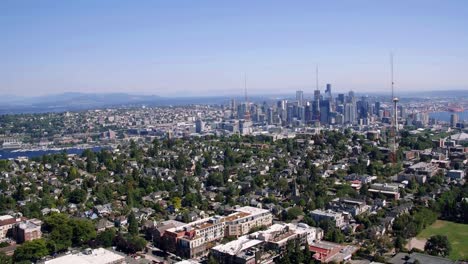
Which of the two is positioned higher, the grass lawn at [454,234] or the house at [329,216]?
the house at [329,216]

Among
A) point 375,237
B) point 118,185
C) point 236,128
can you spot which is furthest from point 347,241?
point 236,128

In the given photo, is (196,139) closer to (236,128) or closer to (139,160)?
(139,160)

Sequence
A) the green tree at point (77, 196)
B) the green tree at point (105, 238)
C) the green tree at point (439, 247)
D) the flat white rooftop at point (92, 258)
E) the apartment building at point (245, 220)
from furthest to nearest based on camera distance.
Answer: the green tree at point (77, 196) < the apartment building at point (245, 220) < the green tree at point (105, 238) < the green tree at point (439, 247) < the flat white rooftop at point (92, 258)

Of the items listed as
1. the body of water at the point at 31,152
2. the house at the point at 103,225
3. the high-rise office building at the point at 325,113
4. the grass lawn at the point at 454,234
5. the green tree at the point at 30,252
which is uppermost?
the high-rise office building at the point at 325,113

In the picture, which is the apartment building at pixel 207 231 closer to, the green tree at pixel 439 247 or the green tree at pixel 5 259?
the green tree at pixel 5 259

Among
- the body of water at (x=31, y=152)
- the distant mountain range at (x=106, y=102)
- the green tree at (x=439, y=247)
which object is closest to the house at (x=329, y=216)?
the green tree at (x=439, y=247)

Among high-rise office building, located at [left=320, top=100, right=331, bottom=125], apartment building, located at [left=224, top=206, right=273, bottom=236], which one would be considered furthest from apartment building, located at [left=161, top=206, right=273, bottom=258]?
high-rise office building, located at [left=320, top=100, right=331, bottom=125]

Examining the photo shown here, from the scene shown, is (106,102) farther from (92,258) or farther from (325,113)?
(92,258)
